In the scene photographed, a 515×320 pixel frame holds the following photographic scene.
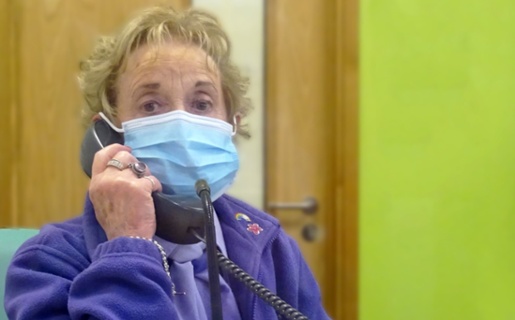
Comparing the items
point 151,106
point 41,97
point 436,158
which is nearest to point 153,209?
point 151,106

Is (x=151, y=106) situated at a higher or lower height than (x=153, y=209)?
higher

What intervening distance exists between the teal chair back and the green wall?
109 cm

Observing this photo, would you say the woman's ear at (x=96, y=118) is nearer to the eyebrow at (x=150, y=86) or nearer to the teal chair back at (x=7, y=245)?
the eyebrow at (x=150, y=86)

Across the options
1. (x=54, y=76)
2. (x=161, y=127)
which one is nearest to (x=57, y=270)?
(x=161, y=127)

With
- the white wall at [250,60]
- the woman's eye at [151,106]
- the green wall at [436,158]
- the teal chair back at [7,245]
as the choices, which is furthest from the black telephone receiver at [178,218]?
the green wall at [436,158]

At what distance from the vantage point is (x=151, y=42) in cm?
100

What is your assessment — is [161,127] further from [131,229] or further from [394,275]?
[394,275]

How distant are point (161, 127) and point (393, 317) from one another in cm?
124

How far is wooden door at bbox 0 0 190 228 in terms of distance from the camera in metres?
1.85

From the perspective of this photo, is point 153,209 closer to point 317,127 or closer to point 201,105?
point 201,105

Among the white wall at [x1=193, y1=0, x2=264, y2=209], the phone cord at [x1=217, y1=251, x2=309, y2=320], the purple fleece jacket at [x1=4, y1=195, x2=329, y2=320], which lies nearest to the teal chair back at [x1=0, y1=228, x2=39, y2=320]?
the purple fleece jacket at [x1=4, y1=195, x2=329, y2=320]

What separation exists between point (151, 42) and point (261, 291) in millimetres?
401

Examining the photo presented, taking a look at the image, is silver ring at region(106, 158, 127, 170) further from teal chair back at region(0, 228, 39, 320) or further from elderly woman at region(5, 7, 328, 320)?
teal chair back at region(0, 228, 39, 320)

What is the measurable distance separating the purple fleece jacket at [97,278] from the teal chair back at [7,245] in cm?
15
